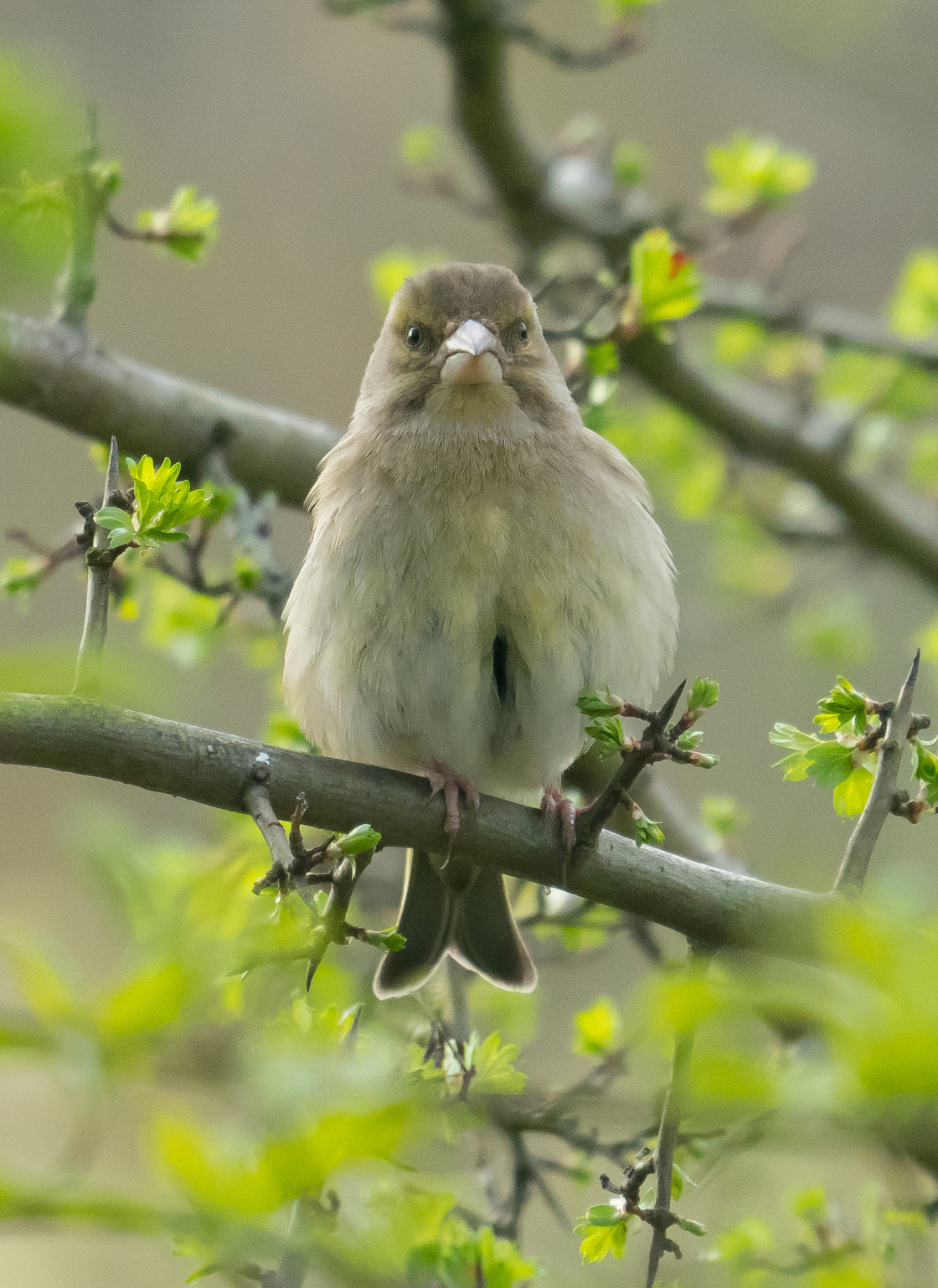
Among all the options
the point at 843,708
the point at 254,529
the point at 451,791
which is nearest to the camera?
the point at 843,708

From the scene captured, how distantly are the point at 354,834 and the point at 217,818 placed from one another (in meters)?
2.08

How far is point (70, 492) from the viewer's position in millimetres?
8016

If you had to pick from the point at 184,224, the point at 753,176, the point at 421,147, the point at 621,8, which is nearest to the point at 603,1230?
the point at 184,224

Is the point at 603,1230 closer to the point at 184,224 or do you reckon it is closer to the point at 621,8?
the point at 184,224

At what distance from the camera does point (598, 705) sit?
220cm

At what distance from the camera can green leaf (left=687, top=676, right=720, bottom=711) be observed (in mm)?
2025

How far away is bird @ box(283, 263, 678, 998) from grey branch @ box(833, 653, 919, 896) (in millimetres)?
803

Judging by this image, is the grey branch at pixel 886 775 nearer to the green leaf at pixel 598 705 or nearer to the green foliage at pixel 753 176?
the green leaf at pixel 598 705

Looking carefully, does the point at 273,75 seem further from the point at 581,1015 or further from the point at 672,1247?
the point at 672,1247

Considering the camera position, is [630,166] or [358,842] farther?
[630,166]

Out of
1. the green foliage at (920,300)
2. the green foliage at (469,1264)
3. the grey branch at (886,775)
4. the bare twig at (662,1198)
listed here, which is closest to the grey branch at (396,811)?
the grey branch at (886,775)

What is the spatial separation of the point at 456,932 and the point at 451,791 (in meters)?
0.85

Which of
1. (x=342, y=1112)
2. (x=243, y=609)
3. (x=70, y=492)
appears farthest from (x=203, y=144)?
(x=342, y=1112)

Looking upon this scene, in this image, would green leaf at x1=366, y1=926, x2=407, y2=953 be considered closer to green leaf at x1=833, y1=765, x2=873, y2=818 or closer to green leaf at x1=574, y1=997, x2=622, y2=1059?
green leaf at x1=833, y1=765, x2=873, y2=818
